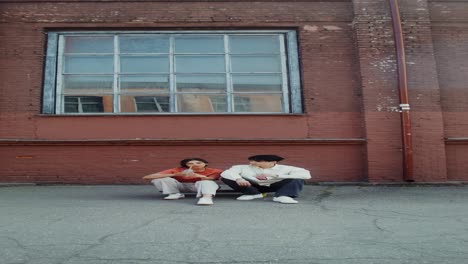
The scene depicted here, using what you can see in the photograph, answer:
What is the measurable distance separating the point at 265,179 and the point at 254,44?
3.94 metres

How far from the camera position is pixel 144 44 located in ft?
28.9

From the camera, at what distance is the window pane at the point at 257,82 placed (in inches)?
344

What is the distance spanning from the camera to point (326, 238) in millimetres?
3602

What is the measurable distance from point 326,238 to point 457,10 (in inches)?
295

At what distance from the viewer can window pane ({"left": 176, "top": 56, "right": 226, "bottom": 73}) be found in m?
8.78

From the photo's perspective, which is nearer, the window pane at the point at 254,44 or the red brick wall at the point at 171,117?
the red brick wall at the point at 171,117

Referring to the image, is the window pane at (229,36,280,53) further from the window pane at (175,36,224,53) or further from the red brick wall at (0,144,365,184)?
the red brick wall at (0,144,365,184)

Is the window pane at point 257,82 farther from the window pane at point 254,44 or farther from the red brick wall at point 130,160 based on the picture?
the red brick wall at point 130,160

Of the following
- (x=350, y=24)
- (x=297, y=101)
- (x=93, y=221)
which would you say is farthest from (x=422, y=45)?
(x=93, y=221)

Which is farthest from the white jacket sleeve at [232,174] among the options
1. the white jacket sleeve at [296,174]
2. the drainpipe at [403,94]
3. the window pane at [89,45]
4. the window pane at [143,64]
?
the window pane at [89,45]

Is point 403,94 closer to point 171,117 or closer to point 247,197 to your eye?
point 247,197

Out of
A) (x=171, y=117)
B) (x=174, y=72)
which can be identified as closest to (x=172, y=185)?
(x=171, y=117)

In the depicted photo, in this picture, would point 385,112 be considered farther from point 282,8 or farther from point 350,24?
point 282,8

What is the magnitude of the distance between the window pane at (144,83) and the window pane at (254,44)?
165cm
